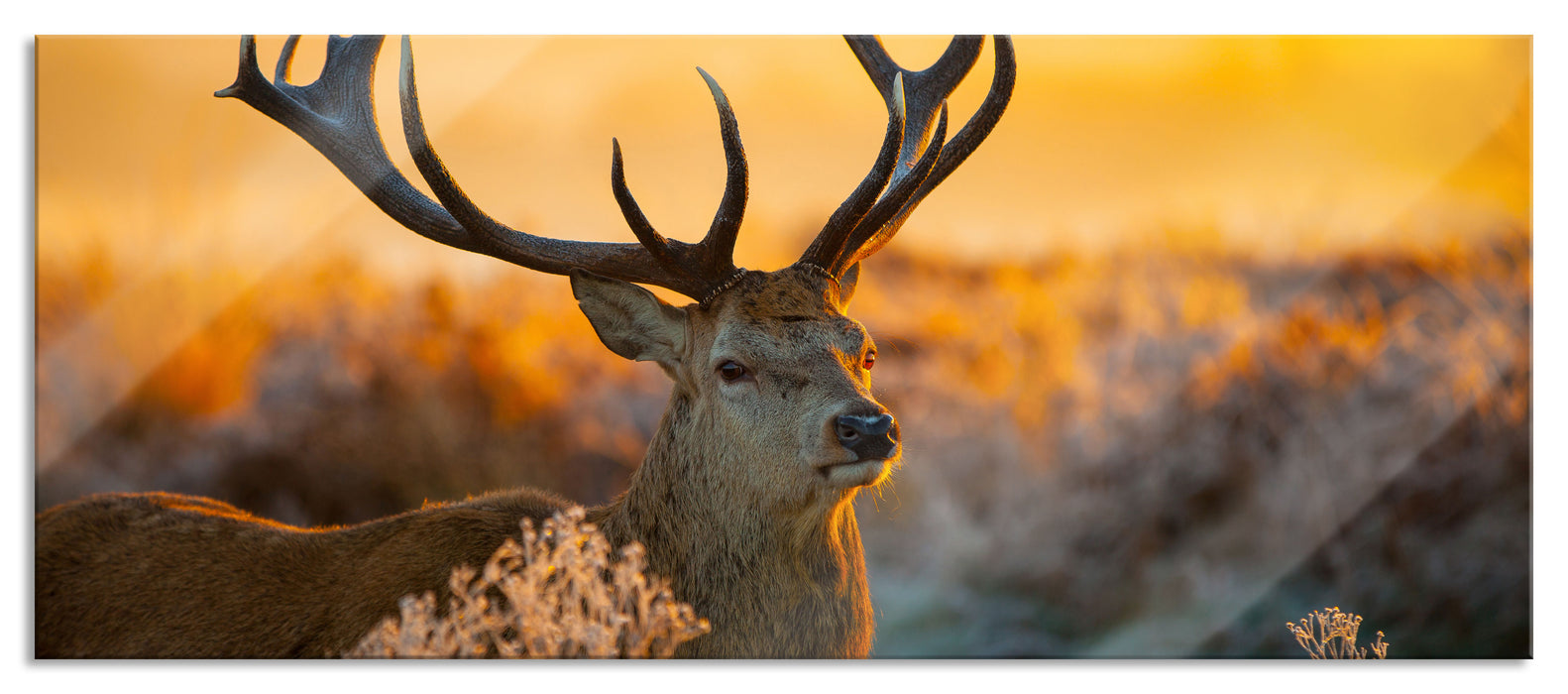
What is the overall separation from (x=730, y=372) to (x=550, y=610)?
63 cm

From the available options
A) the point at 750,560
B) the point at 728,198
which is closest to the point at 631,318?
the point at 728,198

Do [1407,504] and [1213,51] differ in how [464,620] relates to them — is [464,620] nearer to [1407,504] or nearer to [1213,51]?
[1213,51]

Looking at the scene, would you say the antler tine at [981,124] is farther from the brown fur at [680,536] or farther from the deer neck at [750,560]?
the deer neck at [750,560]

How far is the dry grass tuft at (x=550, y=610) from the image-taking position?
91.0 inches

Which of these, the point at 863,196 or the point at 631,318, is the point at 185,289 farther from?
the point at 863,196

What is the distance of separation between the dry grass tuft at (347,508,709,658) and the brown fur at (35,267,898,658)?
0.07 meters

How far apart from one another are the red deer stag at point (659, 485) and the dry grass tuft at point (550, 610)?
74mm

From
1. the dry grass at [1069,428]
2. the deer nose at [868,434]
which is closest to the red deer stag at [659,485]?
the deer nose at [868,434]

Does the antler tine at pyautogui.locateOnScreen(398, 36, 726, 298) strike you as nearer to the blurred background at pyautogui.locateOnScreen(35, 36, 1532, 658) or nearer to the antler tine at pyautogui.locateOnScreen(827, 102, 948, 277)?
the antler tine at pyautogui.locateOnScreen(827, 102, 948, 277)

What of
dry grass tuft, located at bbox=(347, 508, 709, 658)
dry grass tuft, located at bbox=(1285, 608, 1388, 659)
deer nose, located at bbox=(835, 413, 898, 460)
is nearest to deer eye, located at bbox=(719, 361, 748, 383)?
deer nose, located at bbox=(835, 413, 898, 460)

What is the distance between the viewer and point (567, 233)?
12.7ft

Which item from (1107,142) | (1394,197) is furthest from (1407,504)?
(1107,142)

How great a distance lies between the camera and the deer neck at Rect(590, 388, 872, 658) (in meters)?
2.43
